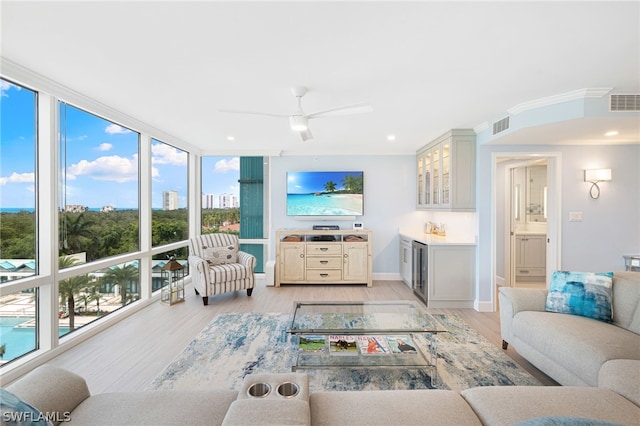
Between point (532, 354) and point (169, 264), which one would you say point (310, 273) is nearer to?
point (169, 264)

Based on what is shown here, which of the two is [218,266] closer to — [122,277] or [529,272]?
[122,277]

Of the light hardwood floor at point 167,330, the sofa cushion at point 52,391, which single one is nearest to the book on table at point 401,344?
the light hardwood floor at point 167,330

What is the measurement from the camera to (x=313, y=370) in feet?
7.47

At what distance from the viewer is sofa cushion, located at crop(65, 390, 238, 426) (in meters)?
1.16

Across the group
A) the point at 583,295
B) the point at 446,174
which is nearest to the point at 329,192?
the point at 446,174

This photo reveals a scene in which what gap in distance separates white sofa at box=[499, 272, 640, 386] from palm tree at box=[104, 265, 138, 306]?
4273mm

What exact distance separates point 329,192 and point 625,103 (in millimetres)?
3769

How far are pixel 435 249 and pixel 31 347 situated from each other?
14.1 ft

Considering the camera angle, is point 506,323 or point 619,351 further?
point 506,323

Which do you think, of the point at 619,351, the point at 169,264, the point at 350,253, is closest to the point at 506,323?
the point at 619,351

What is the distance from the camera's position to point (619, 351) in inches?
68.1

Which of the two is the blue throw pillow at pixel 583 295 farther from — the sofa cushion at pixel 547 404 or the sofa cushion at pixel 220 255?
the sofa cushion at pixel 220 255

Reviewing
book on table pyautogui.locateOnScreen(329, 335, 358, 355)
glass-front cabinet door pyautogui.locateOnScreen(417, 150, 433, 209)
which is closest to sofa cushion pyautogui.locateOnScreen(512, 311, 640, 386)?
book on table pyautogui.locateOnScreen(329, 335, 358, 355)

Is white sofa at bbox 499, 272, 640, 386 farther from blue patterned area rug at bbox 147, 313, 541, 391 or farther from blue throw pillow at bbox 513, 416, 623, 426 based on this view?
blue throw pillow at bbox 513, 416, 623, 426
